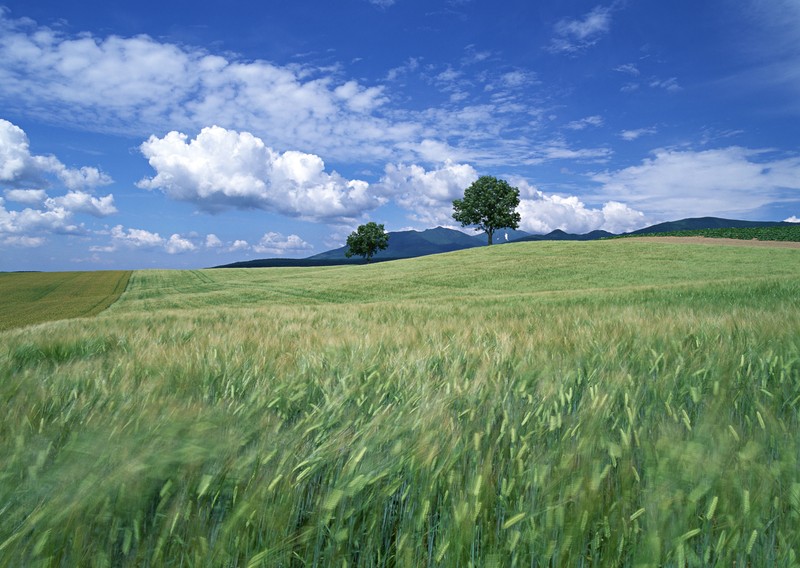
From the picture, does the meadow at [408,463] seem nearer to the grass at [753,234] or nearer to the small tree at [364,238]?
the grass at [753,234]

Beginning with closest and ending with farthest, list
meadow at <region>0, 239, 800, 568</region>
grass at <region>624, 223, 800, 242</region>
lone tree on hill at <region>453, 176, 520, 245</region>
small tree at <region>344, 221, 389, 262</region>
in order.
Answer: meadow at <region>0, 239, 800, 568</region>
grass at <region>624, 223, 800, 242</region>
lone tree on hill at <region>453, 176, 520, 245</region>
small tree at <region>344, 221, 389, 262</region>

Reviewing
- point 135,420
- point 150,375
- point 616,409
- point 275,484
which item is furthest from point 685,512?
point 150,375

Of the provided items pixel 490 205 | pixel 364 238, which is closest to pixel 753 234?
pixel 490 205

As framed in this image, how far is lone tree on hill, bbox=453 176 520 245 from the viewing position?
72.8 metres

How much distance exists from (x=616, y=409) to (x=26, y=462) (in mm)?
1969

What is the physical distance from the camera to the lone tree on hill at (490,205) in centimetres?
7275

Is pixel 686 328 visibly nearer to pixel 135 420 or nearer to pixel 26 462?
pixel 135 420

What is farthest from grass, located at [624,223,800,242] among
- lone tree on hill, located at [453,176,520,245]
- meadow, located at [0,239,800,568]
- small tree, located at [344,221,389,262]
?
meadow, located at [0,239,800,568]

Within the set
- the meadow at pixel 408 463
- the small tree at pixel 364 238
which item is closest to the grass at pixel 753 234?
the small tree at pixel 364 238

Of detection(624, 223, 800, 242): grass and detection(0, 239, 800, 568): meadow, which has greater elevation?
detection(624, 223, 800, 242): grass

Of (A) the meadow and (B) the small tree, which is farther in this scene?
(B) the small tree

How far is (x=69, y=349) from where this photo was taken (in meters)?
3.31

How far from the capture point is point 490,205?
240ft

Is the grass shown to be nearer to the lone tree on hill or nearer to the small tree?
the lone tree on hill
